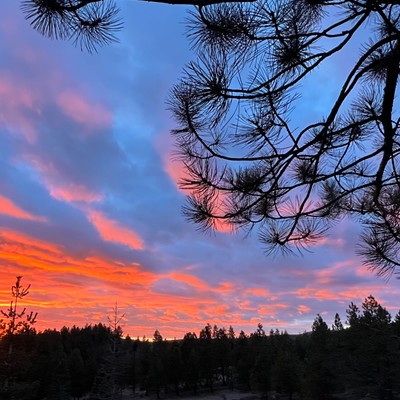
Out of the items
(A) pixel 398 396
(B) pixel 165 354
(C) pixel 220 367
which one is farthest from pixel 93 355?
(A) pixel 398 396

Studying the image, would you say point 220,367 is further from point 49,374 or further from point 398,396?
point 398,396

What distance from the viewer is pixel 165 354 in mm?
54250

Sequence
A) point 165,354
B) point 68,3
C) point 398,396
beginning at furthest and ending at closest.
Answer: point 165,354, point 398,396, point 68,3

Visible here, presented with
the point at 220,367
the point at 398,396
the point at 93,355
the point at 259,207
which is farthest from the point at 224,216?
the point at 220,367

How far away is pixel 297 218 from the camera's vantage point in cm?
374

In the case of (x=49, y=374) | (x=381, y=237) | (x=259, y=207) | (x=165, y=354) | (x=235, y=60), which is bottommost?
(x=381, y=237)

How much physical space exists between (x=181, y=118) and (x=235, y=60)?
64 centimetres

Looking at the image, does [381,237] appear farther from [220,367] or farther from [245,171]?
[220,367]

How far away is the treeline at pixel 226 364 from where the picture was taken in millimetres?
24969

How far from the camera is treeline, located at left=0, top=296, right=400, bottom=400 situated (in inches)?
983

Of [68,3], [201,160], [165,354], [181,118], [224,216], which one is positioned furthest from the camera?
[165,354]

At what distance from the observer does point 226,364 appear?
5931cm

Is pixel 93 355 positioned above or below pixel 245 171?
above

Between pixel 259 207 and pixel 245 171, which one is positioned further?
pixel 259 207
